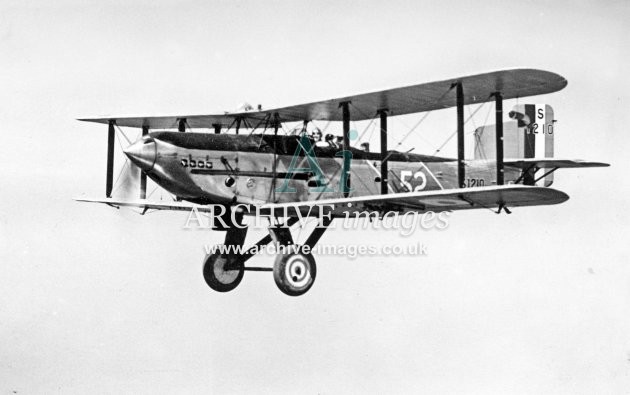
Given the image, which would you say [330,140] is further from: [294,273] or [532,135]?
[532,135]

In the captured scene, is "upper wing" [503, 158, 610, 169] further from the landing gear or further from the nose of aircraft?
the nose of aircraft

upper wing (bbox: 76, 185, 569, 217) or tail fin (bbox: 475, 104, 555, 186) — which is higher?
tail fin (bbox: 475, 104, 555, 186)

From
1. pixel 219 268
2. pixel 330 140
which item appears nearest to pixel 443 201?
pixel 330 140

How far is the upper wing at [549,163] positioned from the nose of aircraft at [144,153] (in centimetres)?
597

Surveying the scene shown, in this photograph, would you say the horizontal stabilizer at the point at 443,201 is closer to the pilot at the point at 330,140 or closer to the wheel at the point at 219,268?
the pilot at the point at 330,140

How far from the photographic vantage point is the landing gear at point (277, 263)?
12703 mm

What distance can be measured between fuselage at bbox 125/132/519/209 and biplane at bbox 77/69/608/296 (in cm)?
2

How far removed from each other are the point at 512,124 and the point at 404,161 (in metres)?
2.56

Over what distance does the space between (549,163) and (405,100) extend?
279cm

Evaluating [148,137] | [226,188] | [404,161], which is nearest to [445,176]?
[404,161]

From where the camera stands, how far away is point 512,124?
15289mm

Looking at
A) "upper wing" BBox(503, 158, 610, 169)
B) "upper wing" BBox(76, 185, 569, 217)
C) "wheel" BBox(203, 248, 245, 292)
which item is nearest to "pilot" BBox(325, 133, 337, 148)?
"upper wing" BBox(76, 185, 569, 217)

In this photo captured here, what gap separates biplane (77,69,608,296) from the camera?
11.7 m

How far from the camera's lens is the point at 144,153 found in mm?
12219
